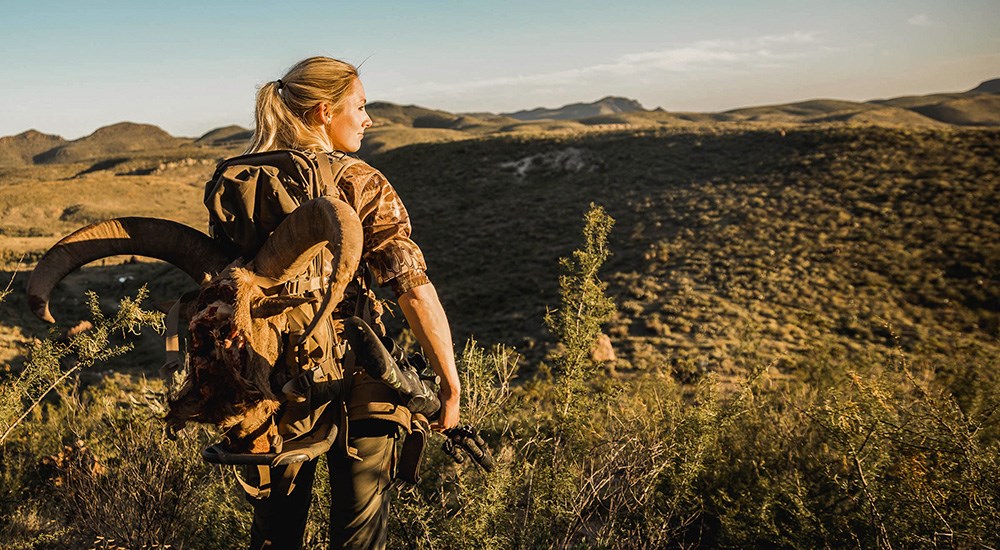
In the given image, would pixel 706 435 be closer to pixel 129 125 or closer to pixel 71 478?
pixel 71 478

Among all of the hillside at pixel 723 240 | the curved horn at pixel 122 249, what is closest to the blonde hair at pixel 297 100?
the curved horn at pixel 122 249

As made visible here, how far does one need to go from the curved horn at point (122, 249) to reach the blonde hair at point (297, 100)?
39 cm

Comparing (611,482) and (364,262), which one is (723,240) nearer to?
(611,482)

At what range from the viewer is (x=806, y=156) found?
2677cm

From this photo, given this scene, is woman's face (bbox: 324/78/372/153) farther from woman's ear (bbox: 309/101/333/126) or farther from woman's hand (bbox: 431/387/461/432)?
woman's hand (bbox: 431/387/461/432)

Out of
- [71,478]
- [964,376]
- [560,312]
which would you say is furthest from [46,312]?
[964,376]

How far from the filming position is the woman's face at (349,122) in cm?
197

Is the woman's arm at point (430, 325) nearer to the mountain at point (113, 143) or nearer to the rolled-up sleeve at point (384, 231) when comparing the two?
the rolled-up sleeve at point (384, 231)

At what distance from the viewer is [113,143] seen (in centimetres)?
15212

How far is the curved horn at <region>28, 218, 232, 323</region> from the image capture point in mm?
1513

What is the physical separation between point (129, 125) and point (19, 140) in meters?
26.5

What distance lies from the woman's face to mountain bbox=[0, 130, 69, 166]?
179197mm

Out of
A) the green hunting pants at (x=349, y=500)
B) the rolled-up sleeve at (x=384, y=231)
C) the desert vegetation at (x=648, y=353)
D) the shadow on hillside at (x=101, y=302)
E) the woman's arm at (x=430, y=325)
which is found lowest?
the shadow on hillside at (x=101, y=302)

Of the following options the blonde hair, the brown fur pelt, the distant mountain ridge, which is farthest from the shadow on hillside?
the distant mountain ridge
